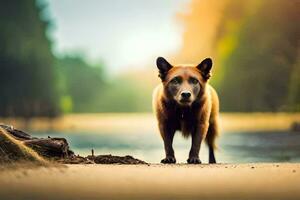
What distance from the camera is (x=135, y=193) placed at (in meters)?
10.3

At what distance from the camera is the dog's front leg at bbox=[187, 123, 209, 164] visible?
1510 centimetres

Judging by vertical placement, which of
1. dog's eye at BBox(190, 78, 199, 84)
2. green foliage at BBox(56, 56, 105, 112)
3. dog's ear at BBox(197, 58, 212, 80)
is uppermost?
green foliage at BBox(56, 56, 105, 112)

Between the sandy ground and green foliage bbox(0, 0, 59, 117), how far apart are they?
2319 inches

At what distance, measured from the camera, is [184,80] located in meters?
14.9

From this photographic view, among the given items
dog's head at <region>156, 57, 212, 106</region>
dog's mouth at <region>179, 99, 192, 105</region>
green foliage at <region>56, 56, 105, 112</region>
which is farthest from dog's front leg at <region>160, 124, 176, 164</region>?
green foliage at <region>56, 56, 105, 112</region>

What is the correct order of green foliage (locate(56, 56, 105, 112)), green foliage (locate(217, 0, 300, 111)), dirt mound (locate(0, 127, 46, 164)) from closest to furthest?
1. dirt mound (locate(0, 127, 46, 164))
2. green foliage (locate(217, 0, 300, 111))
3. green foliage (locate(56, 56, 105, 112))

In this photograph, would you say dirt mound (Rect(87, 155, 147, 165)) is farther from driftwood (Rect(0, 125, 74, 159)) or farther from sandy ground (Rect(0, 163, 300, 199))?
sandy ground (Rect(0, 163, 300, 199))

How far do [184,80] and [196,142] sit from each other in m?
1.24

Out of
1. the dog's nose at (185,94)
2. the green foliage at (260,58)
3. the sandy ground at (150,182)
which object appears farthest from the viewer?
the green foliage at (260,58)

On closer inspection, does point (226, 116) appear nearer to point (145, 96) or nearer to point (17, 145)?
point (17, 145)

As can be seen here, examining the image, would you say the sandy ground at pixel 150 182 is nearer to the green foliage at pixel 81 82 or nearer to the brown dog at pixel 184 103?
the brown dog at pixel 184 103

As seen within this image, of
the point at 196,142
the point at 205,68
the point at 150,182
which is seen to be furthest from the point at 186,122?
the point at 150,182

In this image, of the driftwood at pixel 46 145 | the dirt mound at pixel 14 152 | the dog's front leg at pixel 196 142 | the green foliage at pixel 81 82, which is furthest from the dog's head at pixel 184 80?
the green foliage at pixel 81 82

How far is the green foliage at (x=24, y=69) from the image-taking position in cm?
7175
